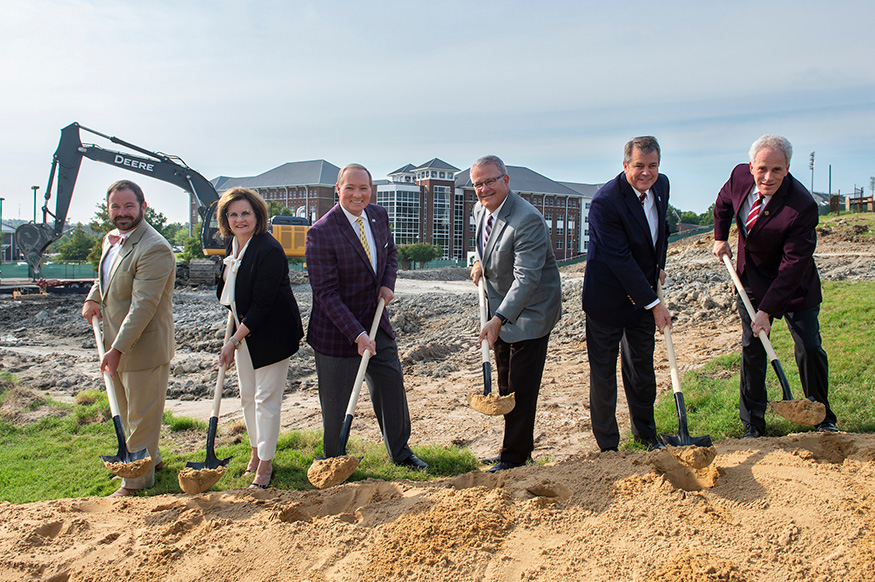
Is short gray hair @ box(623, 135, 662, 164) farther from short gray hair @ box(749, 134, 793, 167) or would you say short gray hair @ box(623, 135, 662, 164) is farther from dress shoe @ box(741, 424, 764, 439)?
dress shoe @ box(741, 424, 764, 439)

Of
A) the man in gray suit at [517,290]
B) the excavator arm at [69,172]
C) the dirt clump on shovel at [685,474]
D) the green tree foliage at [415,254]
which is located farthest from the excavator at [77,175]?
the green tree foliage at [415,254]

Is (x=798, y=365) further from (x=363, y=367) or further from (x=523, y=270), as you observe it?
(x=363, y=367)

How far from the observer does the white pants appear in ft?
13.4

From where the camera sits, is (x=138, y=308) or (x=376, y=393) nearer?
(x=138, y=308)

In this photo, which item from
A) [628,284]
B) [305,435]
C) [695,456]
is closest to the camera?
[695,456]

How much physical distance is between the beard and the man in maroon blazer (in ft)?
14.2

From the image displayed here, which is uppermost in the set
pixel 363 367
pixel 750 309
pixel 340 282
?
pixel 340 282

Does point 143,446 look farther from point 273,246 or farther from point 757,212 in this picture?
point 757,212

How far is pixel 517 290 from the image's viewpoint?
12.7ft

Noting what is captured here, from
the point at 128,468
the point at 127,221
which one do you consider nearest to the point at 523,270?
the point at 128,468

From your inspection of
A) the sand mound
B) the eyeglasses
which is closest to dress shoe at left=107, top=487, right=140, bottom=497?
the sand mound

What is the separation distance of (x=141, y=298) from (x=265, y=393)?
108cm

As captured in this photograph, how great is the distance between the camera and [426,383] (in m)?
8.19

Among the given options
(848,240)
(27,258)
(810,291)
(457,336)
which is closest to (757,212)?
(810,291)
